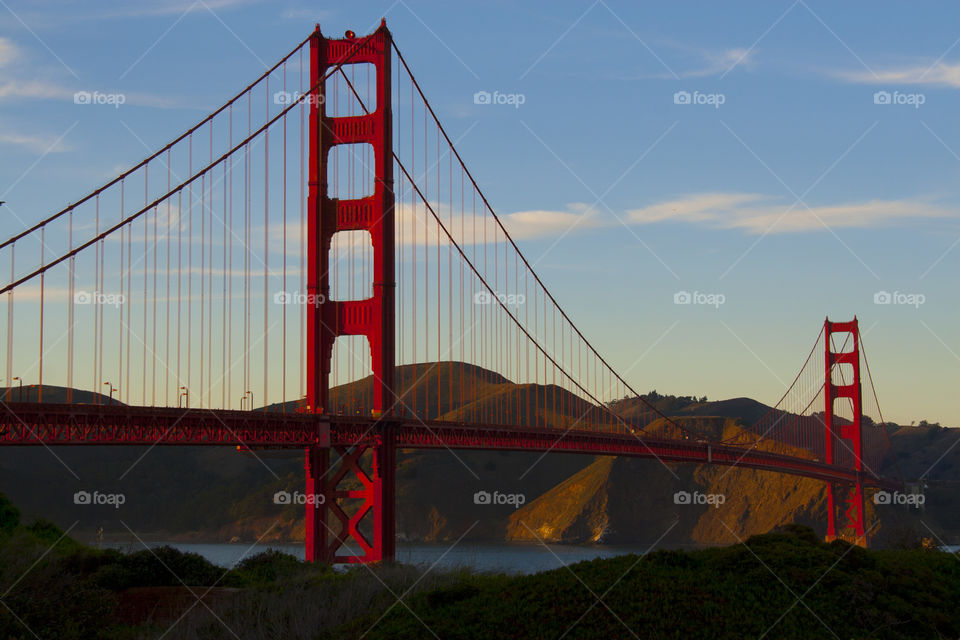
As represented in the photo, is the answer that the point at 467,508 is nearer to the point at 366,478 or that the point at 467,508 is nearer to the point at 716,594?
the point at 366,478

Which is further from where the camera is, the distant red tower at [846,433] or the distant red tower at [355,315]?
the distant red tower at [846,433]

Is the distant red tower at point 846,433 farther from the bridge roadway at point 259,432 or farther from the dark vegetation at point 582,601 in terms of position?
the dark vegetation at point 582,601

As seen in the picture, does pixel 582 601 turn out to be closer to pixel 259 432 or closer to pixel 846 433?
pixel 259 432

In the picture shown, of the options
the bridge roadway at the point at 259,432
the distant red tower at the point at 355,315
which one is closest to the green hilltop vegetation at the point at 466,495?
the bridge roadway at the point at 259,432

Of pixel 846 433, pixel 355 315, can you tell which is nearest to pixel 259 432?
pixel 355 315

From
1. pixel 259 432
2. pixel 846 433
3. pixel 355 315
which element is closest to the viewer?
pixel 259 432

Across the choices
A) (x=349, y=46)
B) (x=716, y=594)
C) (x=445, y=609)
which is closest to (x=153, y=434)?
(x=445, y=609)
